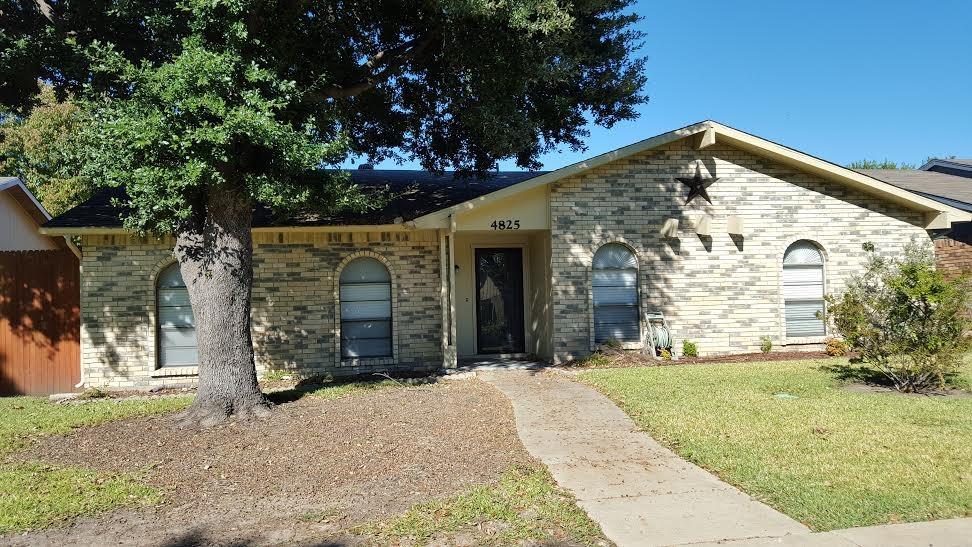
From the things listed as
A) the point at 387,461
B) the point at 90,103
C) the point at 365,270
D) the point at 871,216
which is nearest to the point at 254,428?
the point at 387,461

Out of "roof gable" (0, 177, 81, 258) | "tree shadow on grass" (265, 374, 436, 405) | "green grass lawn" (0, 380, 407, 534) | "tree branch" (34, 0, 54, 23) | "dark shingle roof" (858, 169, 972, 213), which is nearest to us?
"green grass lawn" (0, 380, 407, 534)

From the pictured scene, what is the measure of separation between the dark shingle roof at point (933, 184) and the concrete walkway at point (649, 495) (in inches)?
580

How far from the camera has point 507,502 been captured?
16.7 feet

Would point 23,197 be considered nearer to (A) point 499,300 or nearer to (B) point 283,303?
(B) point 283,303

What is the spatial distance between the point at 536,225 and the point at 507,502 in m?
7.93

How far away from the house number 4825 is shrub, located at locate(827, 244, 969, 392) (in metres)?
5.52

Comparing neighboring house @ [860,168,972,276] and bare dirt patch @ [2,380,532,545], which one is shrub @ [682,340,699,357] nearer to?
neighboring house @ [860,168,972,276]

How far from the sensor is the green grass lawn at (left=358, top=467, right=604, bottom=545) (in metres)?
4.45

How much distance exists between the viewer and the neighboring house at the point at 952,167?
24.1 m

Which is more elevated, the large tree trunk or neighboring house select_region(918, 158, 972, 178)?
neighboring house select_region(918, 158, 972, 178)

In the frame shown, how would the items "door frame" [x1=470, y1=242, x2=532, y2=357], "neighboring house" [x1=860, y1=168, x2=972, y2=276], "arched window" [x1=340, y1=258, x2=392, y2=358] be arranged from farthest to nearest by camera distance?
"neighboring house" [x1=860, y1=168, x2=972, y2=276]
"door frame" [x1=470, y1=242, x2=532, y2=357]
"arched window" [x1=340, y1=258, x2=392, y2=358]

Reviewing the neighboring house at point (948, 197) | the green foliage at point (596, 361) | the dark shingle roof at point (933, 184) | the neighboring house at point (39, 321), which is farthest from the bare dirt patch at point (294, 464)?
the dark shingle roof at point (933, 184)

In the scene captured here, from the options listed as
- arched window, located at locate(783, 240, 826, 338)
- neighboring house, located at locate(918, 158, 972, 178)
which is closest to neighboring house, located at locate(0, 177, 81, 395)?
arched window, located at locate(783, 240, 826, 338)

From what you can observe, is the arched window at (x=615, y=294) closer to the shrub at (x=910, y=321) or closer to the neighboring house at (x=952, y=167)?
the shrub at (x=910, y=321)
